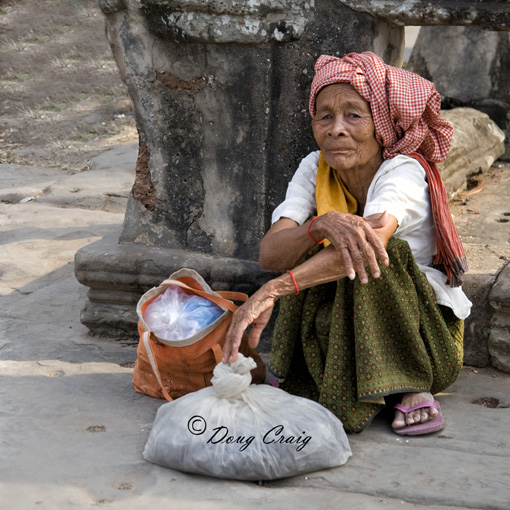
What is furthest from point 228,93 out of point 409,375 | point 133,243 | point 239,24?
point 409,375

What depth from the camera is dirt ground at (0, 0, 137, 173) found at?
24.0 feet

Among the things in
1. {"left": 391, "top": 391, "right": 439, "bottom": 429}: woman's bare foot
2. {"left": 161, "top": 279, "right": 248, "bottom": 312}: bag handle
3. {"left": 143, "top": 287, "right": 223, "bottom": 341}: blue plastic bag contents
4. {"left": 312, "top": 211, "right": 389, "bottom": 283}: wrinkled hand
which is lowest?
{"left": 391, "top": 391, "right": 439, "bottom": 429}: woman's bare foot

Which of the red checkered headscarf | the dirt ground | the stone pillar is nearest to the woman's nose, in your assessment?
the red checkered headscarf

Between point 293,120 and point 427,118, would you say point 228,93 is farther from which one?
point 427,118

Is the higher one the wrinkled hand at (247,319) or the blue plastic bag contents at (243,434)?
the wrinkled hand at (247,319)

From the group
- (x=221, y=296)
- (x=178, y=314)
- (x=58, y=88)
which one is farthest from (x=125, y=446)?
(x=58, y=88)

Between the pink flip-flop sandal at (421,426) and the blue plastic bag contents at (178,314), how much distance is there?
29.0 inches

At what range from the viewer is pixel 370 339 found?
2.60 metres

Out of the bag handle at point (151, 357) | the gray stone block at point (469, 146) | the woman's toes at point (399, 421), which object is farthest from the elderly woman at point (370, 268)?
the gray stone block at point (469, 146)

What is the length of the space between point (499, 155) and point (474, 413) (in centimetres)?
324

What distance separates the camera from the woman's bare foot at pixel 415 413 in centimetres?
264

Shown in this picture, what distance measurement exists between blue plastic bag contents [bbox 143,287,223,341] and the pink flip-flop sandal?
2.42 ft

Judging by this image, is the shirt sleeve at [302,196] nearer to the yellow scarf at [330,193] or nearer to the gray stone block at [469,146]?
the yellow scarf at [330,193]

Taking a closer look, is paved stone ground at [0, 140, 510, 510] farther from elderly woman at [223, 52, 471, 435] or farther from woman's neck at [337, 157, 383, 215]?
woman's neck at [337, 157, 383, 215]
